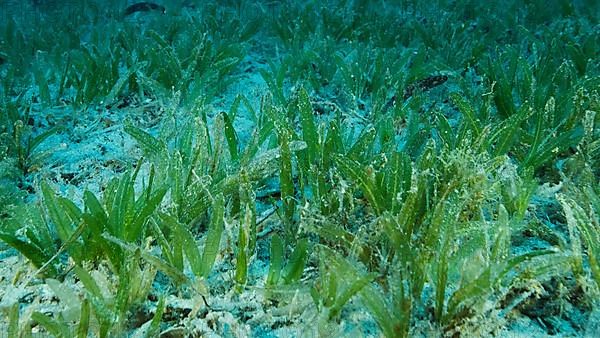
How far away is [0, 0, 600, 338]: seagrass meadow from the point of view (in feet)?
4.79

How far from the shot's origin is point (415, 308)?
1468 mm

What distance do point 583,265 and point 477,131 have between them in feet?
2.57

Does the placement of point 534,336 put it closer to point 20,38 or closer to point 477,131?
point 477,131

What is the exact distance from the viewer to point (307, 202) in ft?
5.99

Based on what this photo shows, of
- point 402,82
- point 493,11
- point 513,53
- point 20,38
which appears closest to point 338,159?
point 402,82

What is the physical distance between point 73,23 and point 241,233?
4.63 m

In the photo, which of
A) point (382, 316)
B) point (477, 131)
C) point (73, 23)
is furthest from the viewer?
point (73, 23)

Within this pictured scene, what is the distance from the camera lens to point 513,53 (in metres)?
3.11

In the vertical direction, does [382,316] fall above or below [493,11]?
below

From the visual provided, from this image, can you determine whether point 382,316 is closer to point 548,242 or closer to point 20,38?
point 548,242

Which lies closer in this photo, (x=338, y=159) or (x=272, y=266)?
(x=272, y=266)

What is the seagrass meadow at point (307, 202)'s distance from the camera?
57.4 inches

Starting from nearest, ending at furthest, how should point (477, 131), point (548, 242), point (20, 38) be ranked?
point (548, 242), point (477, 131), point (20, 38)

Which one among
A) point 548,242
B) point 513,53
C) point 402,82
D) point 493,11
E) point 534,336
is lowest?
point 534,336
